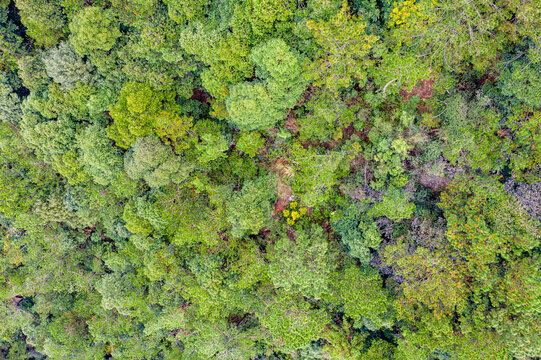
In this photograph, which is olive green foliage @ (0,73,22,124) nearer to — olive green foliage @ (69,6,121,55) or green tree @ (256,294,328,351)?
olive green foliage @ (69,6,121,55)

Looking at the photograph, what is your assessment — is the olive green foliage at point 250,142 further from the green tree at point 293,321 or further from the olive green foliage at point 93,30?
the green tree at point 293,321

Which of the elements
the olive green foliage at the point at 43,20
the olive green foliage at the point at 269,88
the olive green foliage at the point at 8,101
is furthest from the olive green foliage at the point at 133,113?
the olive green foliage at the point at 8,101

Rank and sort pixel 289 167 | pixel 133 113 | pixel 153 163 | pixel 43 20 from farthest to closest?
pixel 289 167 < pixel 153 163 < pixel 133 113 < pixel 43 20

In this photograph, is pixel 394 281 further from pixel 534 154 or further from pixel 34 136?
pixel 34 136

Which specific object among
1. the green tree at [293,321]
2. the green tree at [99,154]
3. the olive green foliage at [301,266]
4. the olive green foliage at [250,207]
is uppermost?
the green tree at [99,154]

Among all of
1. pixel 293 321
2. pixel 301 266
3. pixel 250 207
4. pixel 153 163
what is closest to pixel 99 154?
pixel 153 163

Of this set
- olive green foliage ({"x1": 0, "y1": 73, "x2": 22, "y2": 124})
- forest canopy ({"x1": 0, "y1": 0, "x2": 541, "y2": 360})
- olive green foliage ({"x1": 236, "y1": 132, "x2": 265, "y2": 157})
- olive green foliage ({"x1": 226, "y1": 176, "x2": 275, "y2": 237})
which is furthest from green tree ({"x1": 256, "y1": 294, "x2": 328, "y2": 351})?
olive green foliage ({"x1": 0, "y1": 73, "x2": 22, "y2": 124})

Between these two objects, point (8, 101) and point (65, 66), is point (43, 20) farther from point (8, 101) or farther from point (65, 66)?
point (8, 101)

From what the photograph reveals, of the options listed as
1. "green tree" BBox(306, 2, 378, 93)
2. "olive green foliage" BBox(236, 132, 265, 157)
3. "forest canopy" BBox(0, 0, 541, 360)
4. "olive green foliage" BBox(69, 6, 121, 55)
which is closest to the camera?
"green tree" BBox(306, 2, 378, 93)
